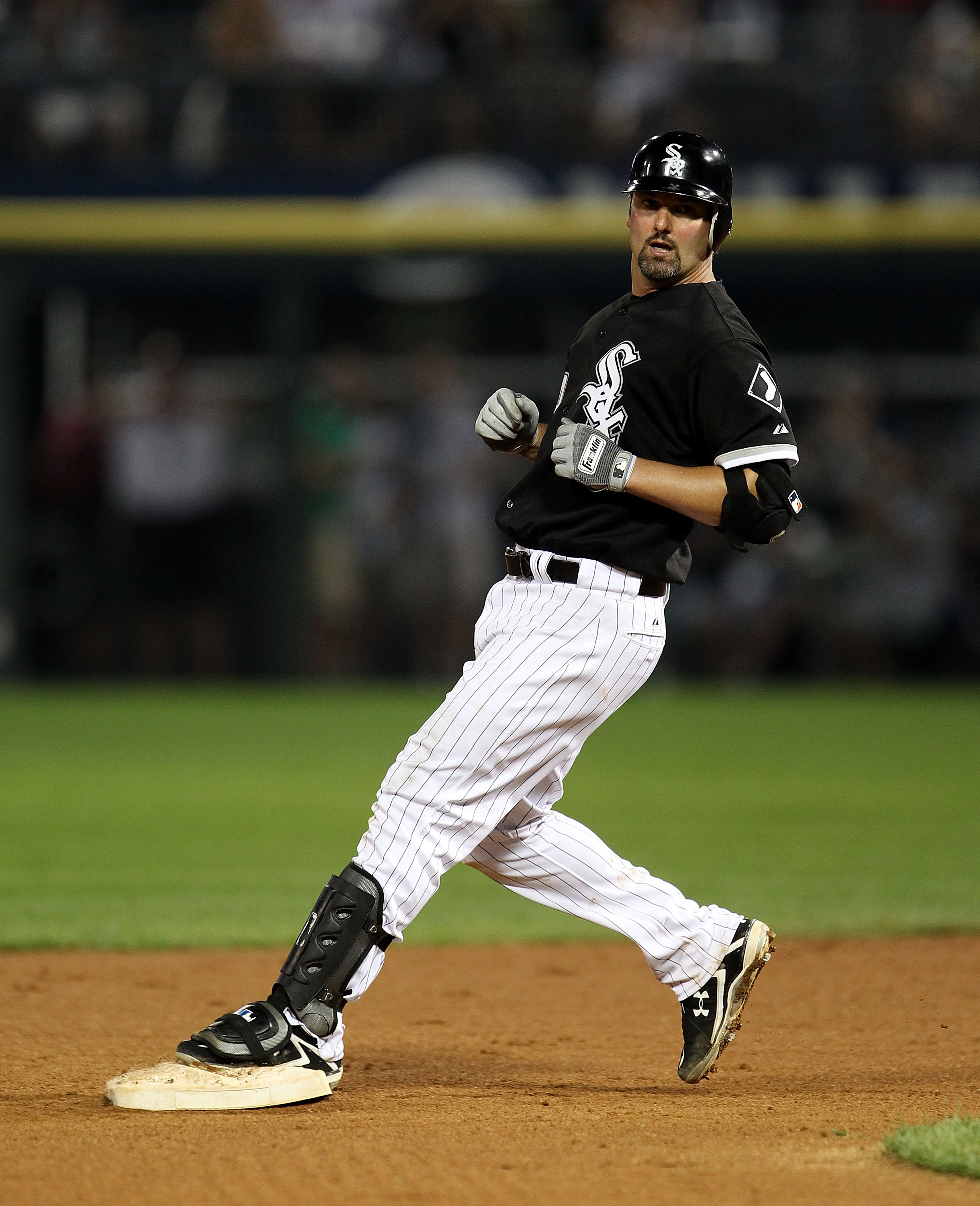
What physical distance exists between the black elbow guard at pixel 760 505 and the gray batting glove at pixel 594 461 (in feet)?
0.64

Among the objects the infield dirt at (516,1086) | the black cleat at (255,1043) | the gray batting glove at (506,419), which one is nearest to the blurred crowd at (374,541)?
the infield dirt at (516,1086)

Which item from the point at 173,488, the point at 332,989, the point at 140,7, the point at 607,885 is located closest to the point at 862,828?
the point at 607,885

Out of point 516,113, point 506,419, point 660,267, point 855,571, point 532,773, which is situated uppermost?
point 516,113

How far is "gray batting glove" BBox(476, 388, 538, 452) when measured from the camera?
3.49m

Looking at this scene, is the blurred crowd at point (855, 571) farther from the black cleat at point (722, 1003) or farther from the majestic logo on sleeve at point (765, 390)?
the majestic logo on sleeve at point (765, 390)

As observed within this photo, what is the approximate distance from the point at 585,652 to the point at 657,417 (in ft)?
1.58

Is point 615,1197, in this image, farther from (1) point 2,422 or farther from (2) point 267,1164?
(1) point 2,422

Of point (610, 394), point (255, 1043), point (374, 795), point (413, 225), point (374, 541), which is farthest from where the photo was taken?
point (374, 541)

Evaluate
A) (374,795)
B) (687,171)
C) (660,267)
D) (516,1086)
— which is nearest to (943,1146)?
(516,1086)

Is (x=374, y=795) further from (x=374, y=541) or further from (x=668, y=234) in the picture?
(x=374, y=541)

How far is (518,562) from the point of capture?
11.1 feet

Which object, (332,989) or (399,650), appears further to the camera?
(399,650)

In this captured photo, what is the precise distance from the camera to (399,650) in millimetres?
13477

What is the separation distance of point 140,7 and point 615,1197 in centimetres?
1403
